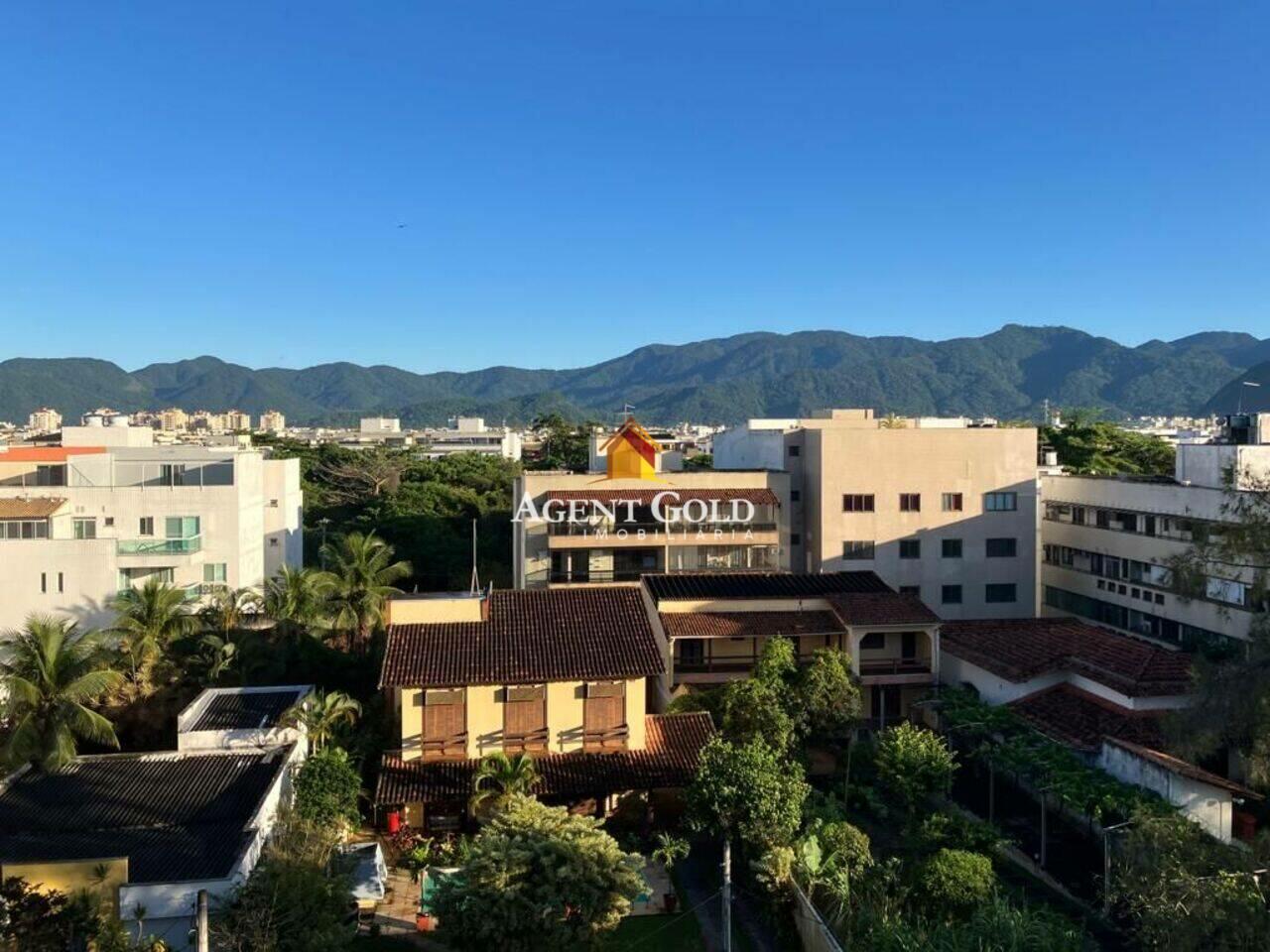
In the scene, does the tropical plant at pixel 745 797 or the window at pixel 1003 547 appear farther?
the window at pixel 1003 547

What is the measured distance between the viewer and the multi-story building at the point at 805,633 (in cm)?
3141

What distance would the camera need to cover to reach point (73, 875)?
16.8m

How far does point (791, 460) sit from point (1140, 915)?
113ft

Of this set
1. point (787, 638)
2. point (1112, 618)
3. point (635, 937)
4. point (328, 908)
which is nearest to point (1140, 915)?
point (635, 937)

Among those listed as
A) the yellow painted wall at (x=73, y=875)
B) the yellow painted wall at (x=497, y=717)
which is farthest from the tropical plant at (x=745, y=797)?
the yellow painted wall at (x=73, y=875)

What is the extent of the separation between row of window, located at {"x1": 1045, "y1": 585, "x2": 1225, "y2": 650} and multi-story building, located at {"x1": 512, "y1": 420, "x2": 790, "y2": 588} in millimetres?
12976

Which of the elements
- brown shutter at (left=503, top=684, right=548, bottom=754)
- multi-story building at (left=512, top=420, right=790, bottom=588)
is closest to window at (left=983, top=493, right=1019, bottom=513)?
A: multi-story building at (left=512, top=420, right=790, bottom=588)

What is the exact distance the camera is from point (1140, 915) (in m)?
13.8

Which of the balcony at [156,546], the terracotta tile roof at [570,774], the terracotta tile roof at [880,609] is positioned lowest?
the terracotta tile roof at [570,774]

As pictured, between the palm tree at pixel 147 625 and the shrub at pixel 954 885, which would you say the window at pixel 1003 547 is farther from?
the palm tree at pixel 147 625

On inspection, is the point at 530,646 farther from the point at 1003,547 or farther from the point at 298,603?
the point at 1003,547

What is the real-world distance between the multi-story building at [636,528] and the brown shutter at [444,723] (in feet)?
59.4

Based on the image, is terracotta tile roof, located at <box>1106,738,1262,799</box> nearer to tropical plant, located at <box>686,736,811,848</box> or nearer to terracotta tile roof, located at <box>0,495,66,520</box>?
tropical plant, located at <box>686,736,811,848</box>

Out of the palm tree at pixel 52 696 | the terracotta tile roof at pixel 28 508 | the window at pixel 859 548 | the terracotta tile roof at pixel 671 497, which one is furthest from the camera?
the window at pixel 859 548
